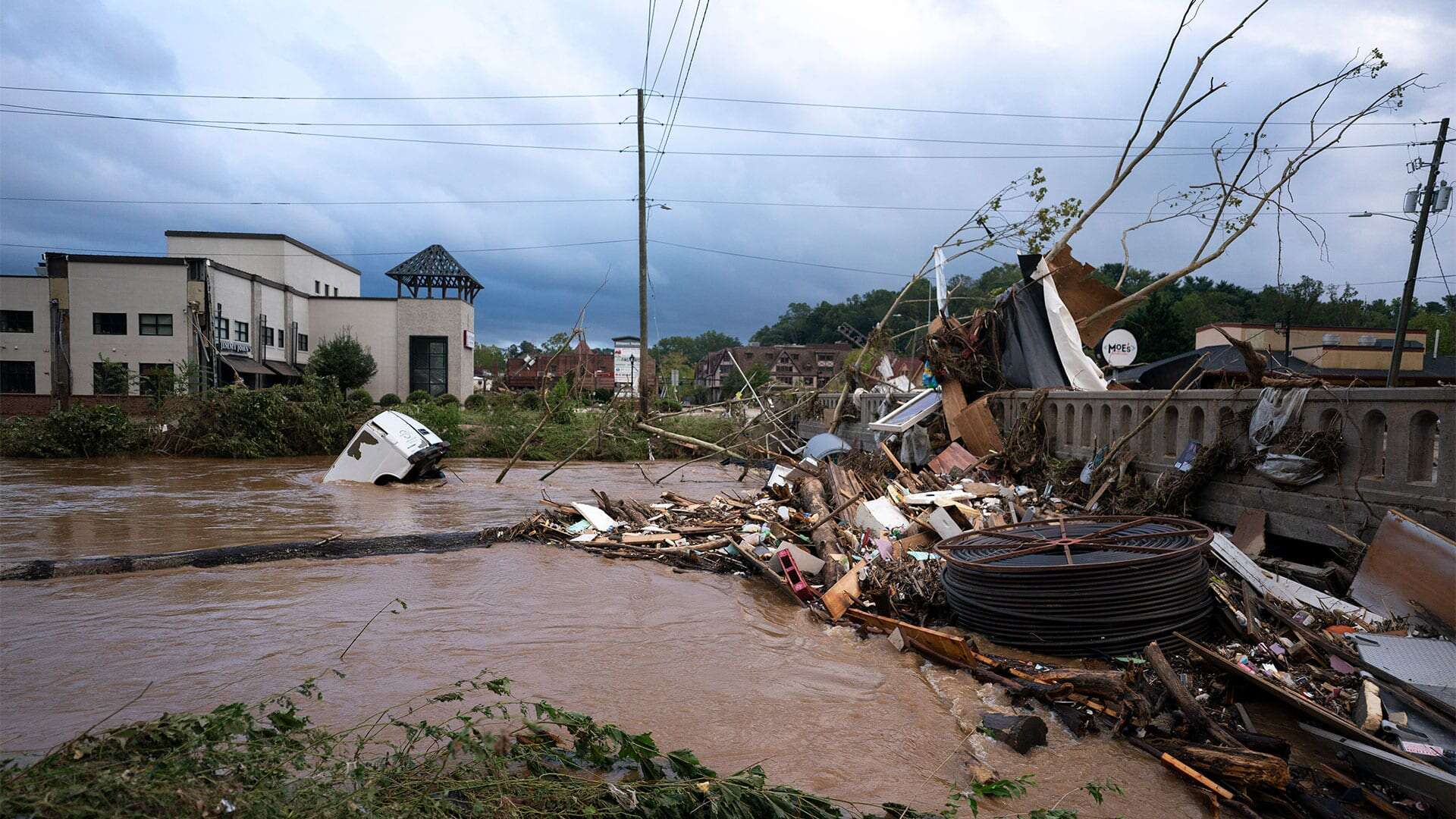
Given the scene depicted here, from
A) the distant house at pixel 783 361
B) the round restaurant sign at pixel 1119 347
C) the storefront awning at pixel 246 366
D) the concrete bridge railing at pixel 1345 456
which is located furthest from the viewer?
the distant house at pixel 783 361

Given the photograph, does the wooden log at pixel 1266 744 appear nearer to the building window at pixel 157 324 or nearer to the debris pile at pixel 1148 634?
the debris pile at pixel 1148 634

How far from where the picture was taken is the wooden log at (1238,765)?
4.06 m

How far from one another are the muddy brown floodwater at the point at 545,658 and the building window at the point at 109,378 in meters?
19.7

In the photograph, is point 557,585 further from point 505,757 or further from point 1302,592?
point 1302,592

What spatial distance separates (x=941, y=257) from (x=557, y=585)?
1028 cm

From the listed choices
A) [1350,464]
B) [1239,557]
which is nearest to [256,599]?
[1239,557]

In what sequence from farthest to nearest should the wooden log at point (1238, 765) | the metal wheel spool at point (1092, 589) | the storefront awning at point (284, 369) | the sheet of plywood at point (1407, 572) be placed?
1. the storefront awning at point (284, 369)
2. the metal wheel spool at point (1092, 589)
3. the sheet of plywood at point (1407, 572)
4. the wooden log at point (1238, 765)

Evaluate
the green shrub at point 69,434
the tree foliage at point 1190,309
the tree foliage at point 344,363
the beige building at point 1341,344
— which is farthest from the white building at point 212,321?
the beige building at point 1341,344

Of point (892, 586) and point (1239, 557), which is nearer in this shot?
point (1239, 557)

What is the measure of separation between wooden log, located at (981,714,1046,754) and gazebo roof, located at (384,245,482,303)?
48.5m

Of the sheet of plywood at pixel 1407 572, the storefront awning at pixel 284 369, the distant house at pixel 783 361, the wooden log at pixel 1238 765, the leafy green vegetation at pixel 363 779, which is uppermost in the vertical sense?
the distant house at pixel 783 361

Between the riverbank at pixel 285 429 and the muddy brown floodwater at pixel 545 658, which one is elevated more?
the riverbank at pixel 285 429

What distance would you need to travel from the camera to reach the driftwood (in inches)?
340

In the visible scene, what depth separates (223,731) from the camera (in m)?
3.31
